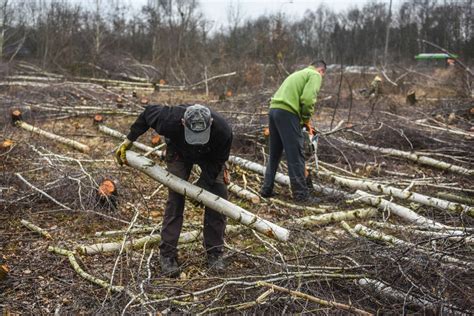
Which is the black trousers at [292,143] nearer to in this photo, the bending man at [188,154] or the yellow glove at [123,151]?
the bending man at [188,154]

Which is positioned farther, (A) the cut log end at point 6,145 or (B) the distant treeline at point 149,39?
(B) the distant treeline at point 149,39

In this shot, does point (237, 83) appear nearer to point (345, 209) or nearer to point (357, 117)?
point (357, 117)

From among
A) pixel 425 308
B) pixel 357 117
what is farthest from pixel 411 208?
pixel 357 117

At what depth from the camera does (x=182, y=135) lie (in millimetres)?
3723

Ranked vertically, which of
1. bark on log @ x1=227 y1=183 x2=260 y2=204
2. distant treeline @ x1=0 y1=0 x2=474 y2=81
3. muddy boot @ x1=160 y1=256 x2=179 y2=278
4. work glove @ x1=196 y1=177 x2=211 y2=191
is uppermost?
distant treeline @ x1=0 y1=0 x2=474 y2=81

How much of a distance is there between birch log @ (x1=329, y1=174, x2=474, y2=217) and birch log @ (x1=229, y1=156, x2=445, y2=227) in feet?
0.85

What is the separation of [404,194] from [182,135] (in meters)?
3.30

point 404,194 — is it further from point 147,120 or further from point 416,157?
point 147,120

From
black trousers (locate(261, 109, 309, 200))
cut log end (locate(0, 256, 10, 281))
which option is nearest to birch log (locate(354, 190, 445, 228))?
black trousers (locate(261, 109, 309, 200))

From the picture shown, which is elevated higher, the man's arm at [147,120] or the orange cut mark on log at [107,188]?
the man's arm at [147,120]

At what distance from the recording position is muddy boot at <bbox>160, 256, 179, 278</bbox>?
3.75m

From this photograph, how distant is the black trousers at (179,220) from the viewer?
3.83m

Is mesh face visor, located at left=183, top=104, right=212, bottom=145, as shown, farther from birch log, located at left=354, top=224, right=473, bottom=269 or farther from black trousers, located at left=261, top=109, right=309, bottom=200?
black trousers, located at left=261, top=109, right=309, bottom=200

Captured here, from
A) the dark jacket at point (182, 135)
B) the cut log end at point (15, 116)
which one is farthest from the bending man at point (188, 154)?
the cut log end at point (15, 116)
